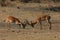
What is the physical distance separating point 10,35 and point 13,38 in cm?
92

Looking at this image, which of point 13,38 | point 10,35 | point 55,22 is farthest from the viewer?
point 55,22

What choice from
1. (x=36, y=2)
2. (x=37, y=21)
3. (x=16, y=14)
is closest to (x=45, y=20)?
(x=37, y=21)

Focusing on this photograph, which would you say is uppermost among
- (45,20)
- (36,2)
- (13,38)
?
(13,38)

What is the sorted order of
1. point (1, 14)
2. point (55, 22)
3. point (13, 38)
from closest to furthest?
point (13, 38) < point (55, 22) < point (1, 14)

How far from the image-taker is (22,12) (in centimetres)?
2541

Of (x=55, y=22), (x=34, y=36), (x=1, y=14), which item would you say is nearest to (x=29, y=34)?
(x=34, y=36)

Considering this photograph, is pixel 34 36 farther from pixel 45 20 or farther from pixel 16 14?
pixel 16 14

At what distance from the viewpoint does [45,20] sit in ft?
66.6

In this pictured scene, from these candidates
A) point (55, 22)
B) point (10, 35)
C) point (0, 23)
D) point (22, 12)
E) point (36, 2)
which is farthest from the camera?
point (36, 2)

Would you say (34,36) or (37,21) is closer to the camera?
(34,36)

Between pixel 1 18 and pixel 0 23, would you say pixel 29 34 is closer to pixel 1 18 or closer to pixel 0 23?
pixel 0 23

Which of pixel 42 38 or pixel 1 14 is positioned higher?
pixel 42 38

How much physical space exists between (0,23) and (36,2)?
15406mm

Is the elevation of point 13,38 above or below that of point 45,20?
A: above
